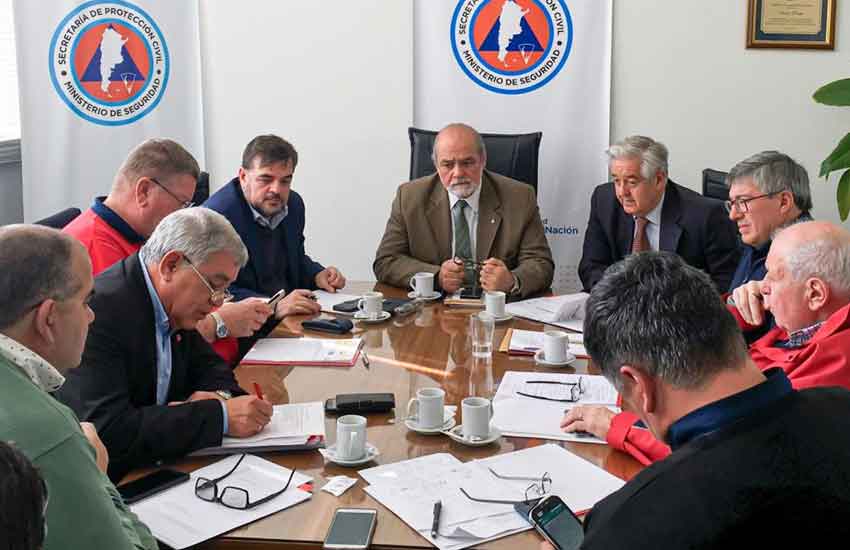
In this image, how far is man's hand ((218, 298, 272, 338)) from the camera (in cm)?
275

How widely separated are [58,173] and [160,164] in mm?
1960

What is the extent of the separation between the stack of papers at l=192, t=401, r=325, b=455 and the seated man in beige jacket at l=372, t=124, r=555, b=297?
1.65 m

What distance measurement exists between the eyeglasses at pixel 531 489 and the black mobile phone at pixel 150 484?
562mm

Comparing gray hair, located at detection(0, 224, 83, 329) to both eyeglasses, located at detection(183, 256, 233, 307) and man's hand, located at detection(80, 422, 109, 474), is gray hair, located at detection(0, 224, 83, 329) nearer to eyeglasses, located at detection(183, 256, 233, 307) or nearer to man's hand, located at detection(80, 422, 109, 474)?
man's hand, located at detection(80, 422, 109, 474)

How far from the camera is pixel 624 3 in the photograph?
14.1ft

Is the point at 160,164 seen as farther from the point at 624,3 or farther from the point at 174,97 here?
the point at 624,3

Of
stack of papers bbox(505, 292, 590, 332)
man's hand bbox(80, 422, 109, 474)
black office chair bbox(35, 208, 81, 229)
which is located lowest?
stack of papers bbox(505, 292, 590, 332)

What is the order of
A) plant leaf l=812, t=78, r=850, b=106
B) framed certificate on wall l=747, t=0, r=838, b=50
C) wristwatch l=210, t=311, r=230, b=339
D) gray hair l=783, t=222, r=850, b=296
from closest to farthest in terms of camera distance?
gray hair l=783, t=222, r=850, b=296, wristwatch l=210, t=311, r=230, b=339, plant leaf l=812, t=78, r=850, b=106, framed certificate on wall l=747, t=0, r=838, b=50

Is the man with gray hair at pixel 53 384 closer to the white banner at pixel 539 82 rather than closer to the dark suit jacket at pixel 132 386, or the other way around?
the dark suit jacket at pixel 132 386

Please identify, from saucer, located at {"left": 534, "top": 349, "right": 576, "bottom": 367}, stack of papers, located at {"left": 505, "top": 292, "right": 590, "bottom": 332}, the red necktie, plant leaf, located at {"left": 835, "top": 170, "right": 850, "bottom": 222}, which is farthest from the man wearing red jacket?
plant leaf, located at {"left": 835, "top": 170, "right": 850, "bottom": 222}

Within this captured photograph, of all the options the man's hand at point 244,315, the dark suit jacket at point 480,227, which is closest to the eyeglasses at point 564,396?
the man's hand at point 244,315

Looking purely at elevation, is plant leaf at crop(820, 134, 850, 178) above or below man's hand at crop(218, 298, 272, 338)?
above

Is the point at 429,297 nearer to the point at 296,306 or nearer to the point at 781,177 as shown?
A: the point at 296,306

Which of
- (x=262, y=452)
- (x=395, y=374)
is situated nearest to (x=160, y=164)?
(x=395, y=374)
